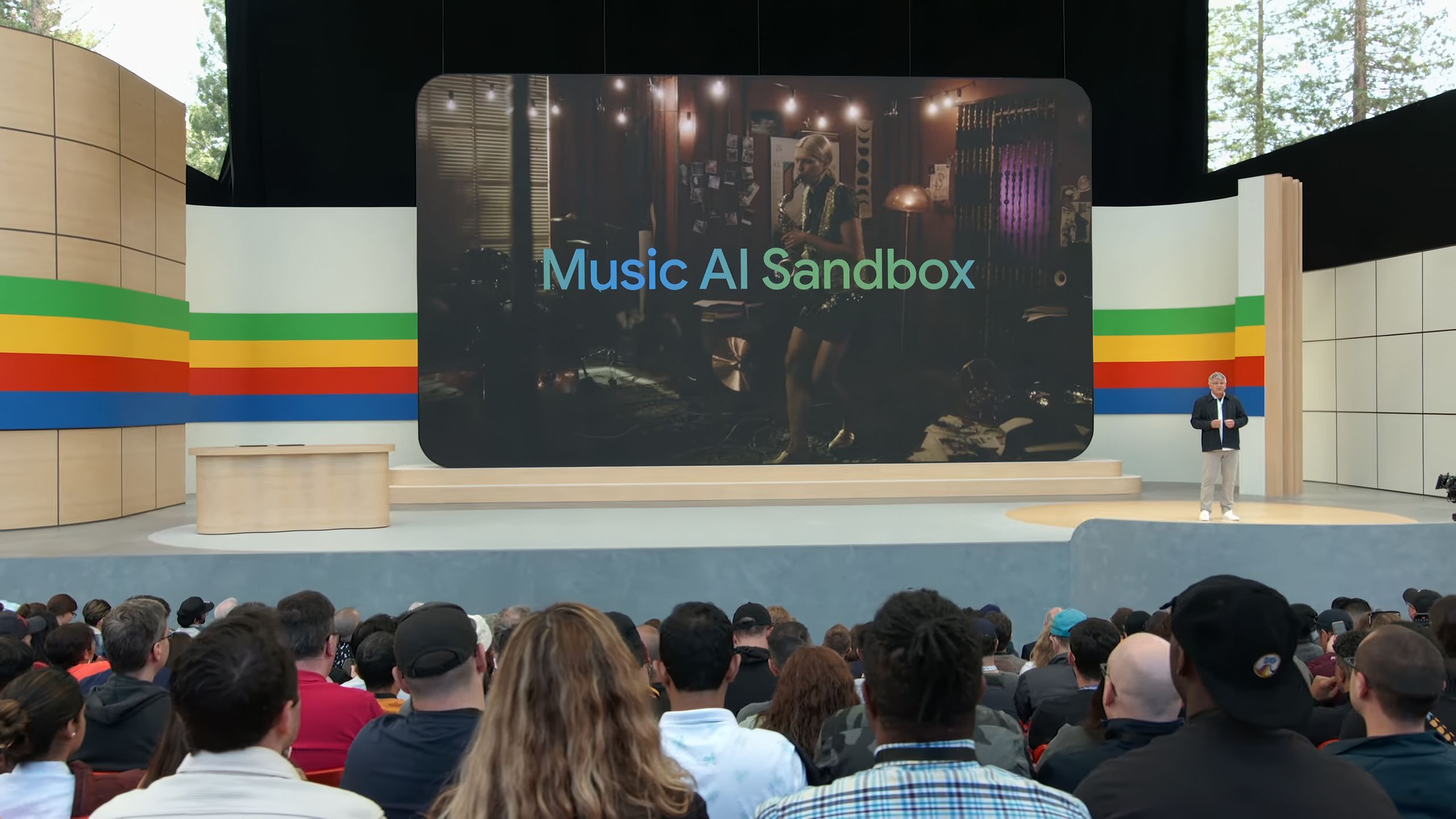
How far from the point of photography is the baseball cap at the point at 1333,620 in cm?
524

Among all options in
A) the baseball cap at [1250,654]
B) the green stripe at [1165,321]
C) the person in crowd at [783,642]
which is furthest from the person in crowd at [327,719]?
the green stripe at [1165,321]

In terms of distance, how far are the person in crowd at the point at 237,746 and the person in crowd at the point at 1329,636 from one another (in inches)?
131

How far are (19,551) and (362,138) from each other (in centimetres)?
673

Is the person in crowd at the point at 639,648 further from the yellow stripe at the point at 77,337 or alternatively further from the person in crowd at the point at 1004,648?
the yellow stripe at the point at 77,337

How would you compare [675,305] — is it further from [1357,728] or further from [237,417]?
[1357,728]

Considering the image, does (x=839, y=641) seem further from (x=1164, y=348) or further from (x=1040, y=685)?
(x=1164, y=348)

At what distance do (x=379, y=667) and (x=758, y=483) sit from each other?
7970 millimetres

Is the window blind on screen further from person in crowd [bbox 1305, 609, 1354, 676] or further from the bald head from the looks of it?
the bald head

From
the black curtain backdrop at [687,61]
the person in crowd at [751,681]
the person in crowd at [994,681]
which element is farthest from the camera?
the black curtain backdrop at [687,61]

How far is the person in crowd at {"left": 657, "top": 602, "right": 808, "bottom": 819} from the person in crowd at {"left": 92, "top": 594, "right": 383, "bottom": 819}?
2.25 feet

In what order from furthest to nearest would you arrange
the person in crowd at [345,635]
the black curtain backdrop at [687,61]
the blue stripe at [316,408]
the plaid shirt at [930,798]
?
the black curtain backdrop at [687,61], the blue stripe at [316,408], the person in crowd at [345,635], the plaid shirt at [930,798]

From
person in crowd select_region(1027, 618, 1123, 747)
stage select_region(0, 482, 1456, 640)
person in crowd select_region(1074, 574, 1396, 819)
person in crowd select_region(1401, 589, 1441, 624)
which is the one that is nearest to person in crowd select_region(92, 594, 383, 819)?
person in crowd select_region(1074, 574, 1396, 819)

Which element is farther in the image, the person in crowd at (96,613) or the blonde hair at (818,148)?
the blonde hair at (818,148)

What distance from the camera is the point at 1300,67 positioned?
16.1 meters
